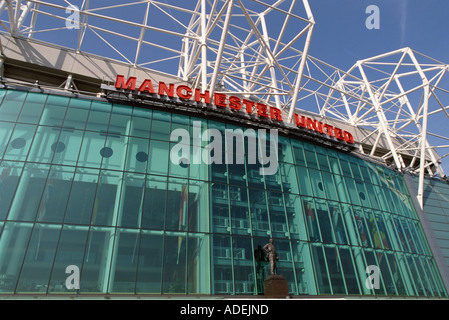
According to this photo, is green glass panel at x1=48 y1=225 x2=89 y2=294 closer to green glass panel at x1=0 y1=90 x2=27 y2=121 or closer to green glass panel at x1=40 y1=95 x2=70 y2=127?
green glass panel at x1=40 y1=95 x2=70 y2=127

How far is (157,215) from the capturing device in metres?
19.6

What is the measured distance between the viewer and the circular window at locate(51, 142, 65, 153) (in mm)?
19844

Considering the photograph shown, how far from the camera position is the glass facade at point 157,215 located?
56.1ft

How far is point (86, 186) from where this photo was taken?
19141 millimetres

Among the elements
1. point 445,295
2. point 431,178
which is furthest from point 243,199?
point 431,178

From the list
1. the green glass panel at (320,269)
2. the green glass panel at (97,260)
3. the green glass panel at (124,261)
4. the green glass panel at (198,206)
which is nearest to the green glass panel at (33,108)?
the green glass panel at (97,260)

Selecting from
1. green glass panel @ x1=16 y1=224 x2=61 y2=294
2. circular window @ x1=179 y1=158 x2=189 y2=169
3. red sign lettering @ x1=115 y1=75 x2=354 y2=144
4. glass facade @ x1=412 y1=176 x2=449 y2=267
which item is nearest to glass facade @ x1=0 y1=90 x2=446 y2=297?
green glass panel @ x1=16 y1=224 x2=61 y2=294

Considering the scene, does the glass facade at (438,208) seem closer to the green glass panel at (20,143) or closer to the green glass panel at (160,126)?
the green glass panel at (160,126)

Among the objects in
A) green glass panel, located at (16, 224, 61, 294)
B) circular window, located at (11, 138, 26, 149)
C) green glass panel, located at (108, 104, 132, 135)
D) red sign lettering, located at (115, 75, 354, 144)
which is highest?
red sign lettering, located at (115, 75, 354, 144)

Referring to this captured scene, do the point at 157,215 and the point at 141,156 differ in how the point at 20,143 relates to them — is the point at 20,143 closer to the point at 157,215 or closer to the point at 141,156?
the point at 141,156

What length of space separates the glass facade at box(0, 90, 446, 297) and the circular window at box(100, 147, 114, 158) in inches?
2.6

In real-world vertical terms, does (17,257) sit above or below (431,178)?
below
